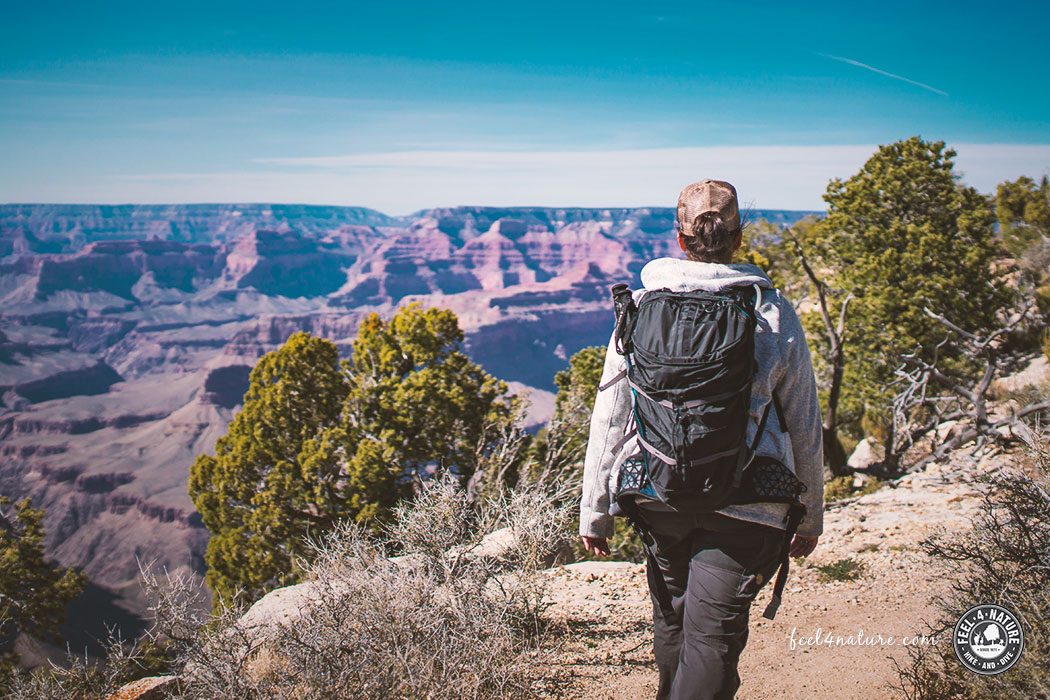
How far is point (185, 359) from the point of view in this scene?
165 m

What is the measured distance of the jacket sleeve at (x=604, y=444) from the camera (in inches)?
94.6

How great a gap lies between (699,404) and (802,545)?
87 centimetres

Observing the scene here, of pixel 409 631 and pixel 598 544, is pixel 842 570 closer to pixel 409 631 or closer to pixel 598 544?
pixel 409 631

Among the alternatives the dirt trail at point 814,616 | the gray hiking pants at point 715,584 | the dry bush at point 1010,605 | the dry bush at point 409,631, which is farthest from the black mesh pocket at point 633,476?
the dirt trail at point 814,616

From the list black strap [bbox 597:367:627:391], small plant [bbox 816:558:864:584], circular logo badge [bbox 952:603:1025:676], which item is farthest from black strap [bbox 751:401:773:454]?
small plant [bbox 816:558:864:584]

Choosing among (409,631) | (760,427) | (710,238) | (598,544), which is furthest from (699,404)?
(409,631)

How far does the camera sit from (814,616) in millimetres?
5016

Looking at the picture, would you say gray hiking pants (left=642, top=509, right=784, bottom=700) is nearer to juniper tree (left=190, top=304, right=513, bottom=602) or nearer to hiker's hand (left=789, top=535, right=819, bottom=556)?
hiker's hand (left=789, top=535, right=819, bottom=556)

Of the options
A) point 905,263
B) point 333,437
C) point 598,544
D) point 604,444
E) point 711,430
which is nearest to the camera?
point 711,430

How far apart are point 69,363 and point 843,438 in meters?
166

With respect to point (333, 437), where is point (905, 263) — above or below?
above

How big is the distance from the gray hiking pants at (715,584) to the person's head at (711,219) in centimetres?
93

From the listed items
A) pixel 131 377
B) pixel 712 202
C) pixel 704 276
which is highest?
pixel 712 202

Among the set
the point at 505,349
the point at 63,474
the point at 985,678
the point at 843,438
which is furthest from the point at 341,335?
the point at 985,678
